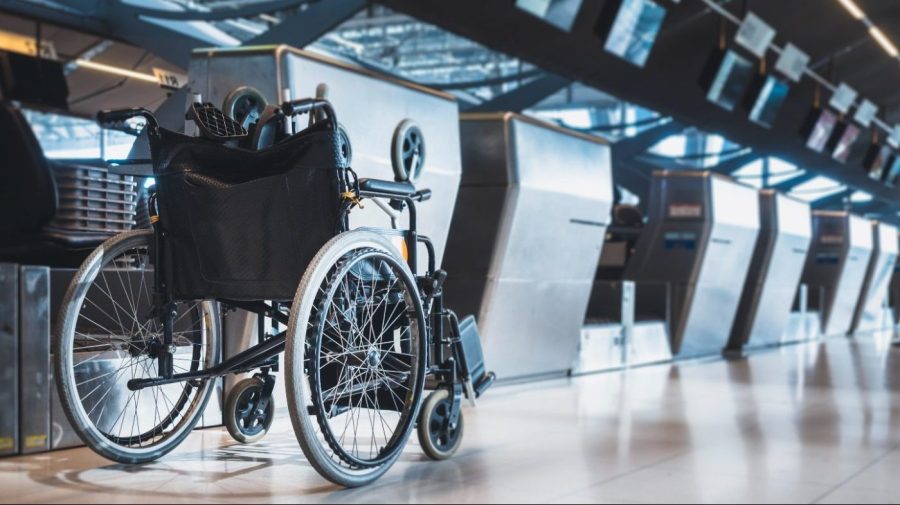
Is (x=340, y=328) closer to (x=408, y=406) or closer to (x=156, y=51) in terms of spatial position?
(x=408, y=406)

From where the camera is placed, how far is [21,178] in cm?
339

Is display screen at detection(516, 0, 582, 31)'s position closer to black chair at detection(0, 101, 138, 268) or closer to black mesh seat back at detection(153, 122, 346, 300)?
black chair at detection(0, 101, 138, 268)

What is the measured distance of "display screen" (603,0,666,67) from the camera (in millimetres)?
9359

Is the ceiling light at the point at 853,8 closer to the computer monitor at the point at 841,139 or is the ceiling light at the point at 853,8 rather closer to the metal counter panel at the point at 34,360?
the computer monitor at the point at 841,139

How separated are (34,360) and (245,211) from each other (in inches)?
36.1

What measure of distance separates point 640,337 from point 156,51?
32.1 ft

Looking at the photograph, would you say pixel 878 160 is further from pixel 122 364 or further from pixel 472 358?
pixel 122 364

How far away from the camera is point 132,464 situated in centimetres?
295

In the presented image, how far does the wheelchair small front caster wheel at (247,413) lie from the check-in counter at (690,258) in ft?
16.1

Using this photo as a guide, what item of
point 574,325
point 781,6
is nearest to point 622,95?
point 781,6

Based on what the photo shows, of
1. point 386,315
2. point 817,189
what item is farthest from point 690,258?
point 817,189

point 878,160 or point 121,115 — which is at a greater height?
point 878,160

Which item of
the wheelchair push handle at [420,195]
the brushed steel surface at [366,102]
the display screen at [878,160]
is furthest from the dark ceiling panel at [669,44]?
the wheelchair push handle at [420,195]

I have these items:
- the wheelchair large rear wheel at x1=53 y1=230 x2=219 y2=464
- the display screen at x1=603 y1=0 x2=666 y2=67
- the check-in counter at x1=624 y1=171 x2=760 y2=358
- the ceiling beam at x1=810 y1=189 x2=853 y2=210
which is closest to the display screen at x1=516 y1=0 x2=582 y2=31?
the display screen at x1=603 y1=0 x2=666 y2=67
